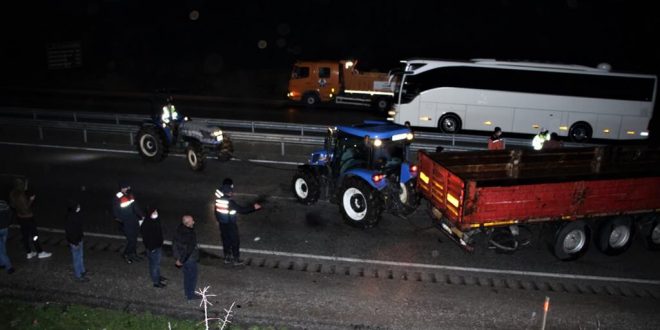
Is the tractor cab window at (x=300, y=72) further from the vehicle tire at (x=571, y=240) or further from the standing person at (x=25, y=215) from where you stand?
the vehicle tire at (x=571, y=240)

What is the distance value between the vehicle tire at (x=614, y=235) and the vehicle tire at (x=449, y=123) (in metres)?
11.2

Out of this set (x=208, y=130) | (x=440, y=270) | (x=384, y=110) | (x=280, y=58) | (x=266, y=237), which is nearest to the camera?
(x=440, y=270)

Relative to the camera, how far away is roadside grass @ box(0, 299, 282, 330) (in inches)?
304

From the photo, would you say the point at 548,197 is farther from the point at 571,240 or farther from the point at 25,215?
the point at 25,215

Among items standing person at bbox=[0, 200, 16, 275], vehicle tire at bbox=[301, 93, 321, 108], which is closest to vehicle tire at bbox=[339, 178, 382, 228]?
standing person at bbox=[0, 200, 16, 275]

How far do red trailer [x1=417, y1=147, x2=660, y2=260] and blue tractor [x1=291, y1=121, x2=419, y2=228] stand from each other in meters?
0.52

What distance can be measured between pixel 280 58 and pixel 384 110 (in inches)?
511

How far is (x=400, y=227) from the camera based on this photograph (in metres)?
11.7

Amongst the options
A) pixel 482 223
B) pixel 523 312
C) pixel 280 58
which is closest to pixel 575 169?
pixel 482 223

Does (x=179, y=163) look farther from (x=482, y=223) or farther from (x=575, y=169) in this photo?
(x=575, y=169)

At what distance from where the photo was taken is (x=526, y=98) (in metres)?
20.2

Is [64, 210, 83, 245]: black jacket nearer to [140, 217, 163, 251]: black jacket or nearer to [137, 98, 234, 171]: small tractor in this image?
[140, 217, 163, 251]: black jacket

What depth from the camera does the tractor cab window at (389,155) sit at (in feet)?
37.0

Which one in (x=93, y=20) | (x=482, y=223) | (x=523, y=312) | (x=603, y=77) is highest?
(x=93, y=20)
